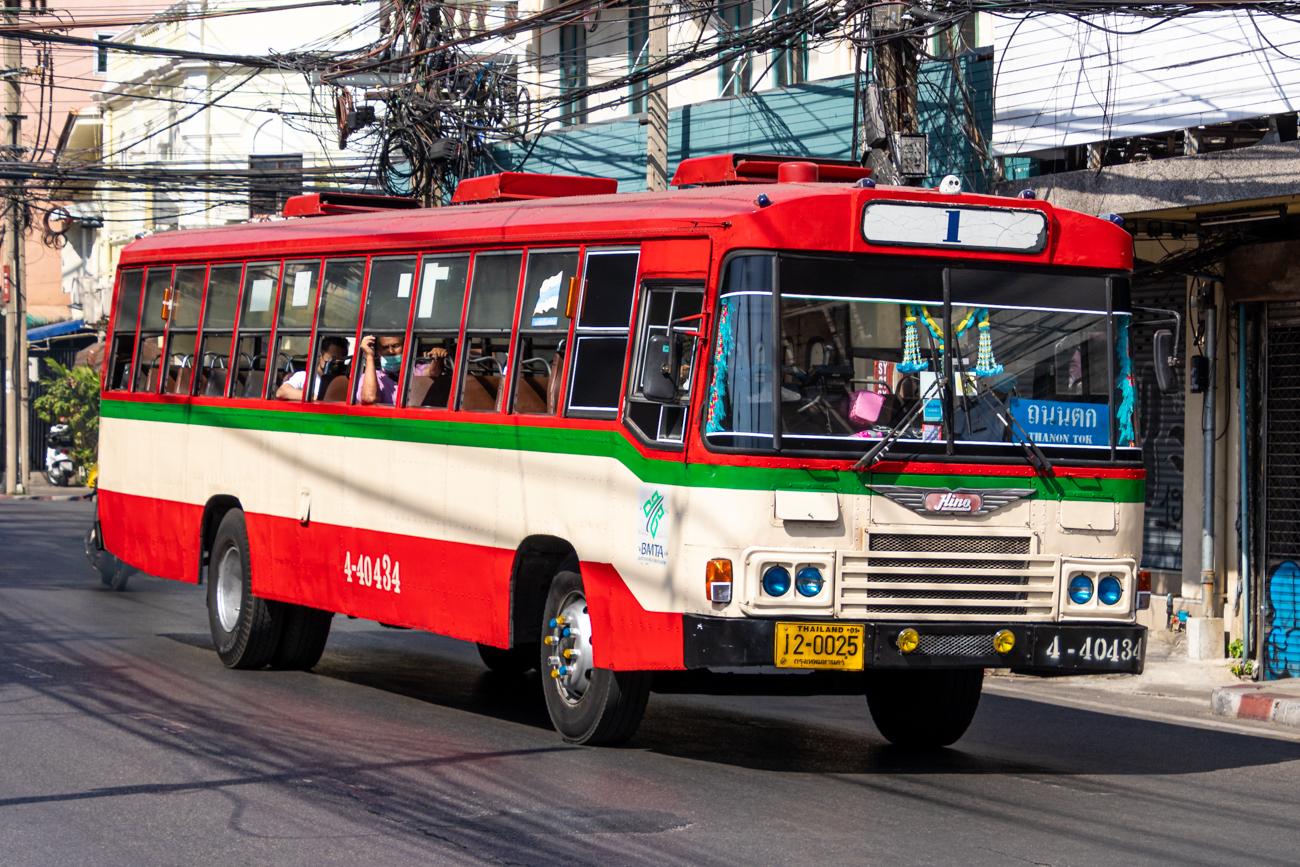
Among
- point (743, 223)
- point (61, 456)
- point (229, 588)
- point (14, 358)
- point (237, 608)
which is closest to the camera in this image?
point (743, 223)

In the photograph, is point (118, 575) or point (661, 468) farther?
point (118, 575)

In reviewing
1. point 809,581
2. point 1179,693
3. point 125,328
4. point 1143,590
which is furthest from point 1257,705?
point 125,328

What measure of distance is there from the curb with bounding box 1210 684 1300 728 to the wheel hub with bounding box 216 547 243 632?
7.19 metres

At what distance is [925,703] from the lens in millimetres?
9922

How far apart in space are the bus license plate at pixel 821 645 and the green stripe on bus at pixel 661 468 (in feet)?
2.15

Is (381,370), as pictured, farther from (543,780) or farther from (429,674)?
(543,780)

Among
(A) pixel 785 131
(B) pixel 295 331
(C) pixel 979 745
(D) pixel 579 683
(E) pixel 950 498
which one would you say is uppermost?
(A) pixel 785 131

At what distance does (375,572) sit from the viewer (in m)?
11.2

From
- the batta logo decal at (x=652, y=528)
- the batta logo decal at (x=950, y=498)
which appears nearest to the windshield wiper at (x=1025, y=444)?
the batta logo decal at (x=950, y=498)

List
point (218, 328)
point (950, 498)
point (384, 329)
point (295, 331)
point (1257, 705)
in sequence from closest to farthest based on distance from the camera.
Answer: point (950, 498)
point (384, 329)
point (295, 331)
point (1257, 705)
point (218, 328)

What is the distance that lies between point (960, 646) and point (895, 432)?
3.54 ft

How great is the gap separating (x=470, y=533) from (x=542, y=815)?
297 cm

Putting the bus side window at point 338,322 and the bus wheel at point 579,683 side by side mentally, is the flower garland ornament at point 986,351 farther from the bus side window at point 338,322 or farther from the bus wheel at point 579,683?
the bus side window at point 338,322

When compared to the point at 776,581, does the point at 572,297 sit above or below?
above
